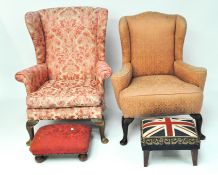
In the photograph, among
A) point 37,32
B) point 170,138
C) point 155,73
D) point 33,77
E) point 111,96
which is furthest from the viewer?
point 111,96

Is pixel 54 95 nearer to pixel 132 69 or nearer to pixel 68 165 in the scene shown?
pixel 68 165

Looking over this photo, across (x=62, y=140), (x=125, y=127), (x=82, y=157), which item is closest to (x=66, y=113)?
(x=62, y=140)

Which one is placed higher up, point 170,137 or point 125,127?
point 170,137

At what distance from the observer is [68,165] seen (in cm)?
229

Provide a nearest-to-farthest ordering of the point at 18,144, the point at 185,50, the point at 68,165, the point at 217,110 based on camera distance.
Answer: the point at 68,165
the point at 18,144
the point at 217,110
the point at 185,50

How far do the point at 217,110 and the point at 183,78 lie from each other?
2.11 ft

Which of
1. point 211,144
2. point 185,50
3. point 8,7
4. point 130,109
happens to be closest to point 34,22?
point 8,7

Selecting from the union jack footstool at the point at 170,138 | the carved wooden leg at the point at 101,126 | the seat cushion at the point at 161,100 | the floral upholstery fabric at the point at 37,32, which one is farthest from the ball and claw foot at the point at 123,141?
the floral upholstery fabric at the point at 37,32

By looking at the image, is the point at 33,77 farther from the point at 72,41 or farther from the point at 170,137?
the point at 170,137

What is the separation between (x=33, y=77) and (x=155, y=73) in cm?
117

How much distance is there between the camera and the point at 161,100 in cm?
239

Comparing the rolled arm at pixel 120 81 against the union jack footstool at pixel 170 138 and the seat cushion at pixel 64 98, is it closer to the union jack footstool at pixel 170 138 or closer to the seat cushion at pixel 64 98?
the seat cushion at pixel 64 98

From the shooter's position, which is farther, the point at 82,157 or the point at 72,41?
the point at 72,41

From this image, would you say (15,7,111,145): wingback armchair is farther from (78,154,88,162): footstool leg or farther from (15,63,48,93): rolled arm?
(78,154,88,162): footstool leg
